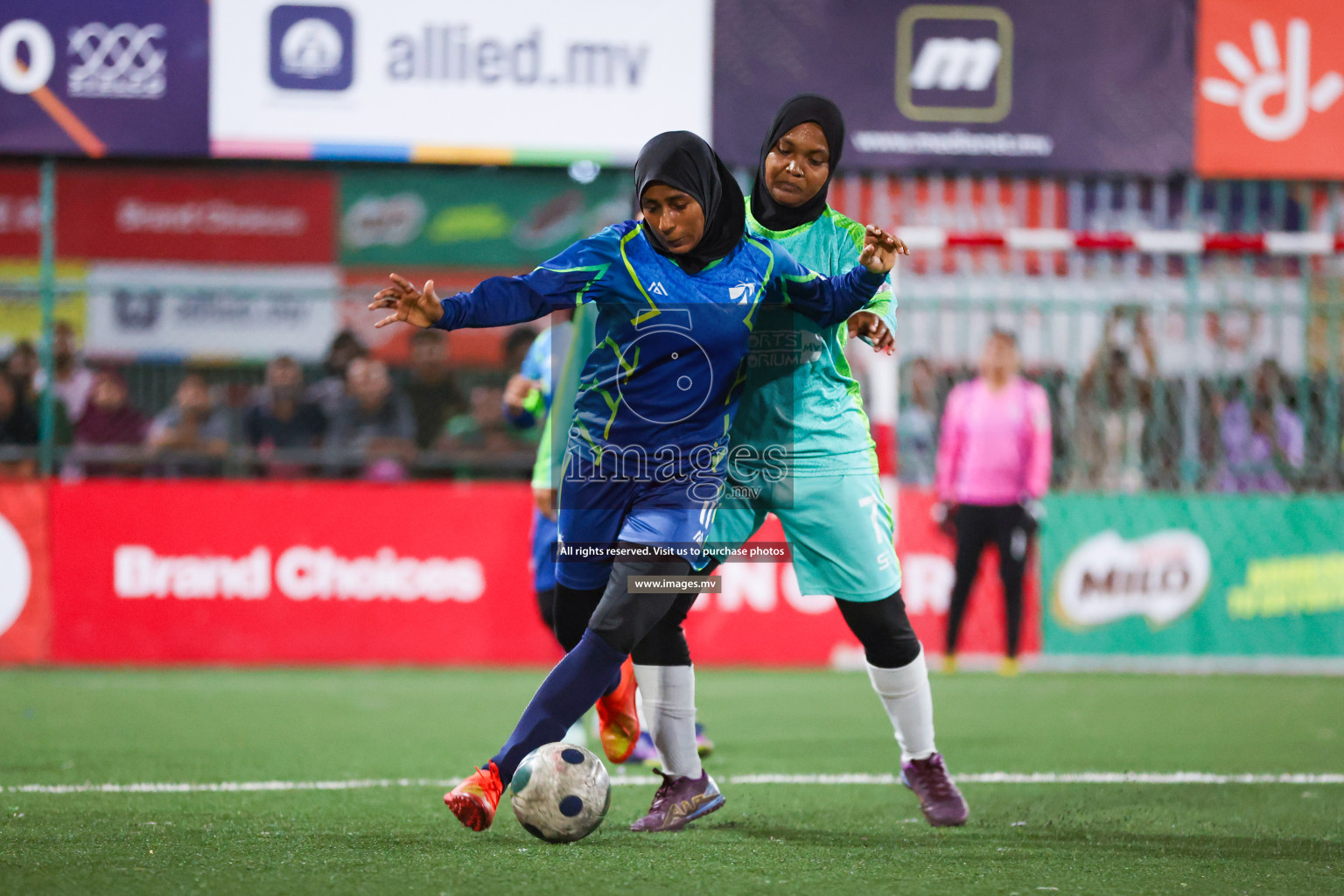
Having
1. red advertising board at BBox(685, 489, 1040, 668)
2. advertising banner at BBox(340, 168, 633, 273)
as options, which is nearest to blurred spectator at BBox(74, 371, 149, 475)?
red advertising board at BBox(685, 489, 1040, 668)

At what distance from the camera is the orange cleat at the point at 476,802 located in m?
3.68

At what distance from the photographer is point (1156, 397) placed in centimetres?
943

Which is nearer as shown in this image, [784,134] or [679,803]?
[679,803]

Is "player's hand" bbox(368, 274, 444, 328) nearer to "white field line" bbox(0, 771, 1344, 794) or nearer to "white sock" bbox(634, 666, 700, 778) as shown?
"white sock" bbox(634, 666, 700, 778)

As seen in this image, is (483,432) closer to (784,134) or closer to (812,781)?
(812,781)

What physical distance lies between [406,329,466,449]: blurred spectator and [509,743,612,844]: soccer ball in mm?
6024

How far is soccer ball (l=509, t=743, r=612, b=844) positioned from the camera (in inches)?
150

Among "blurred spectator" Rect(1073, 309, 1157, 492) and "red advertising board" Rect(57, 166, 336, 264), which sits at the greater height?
"red advertising board" Rect(57, 166, 336, 264)

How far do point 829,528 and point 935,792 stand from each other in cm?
84

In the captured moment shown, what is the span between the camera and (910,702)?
4422 mm

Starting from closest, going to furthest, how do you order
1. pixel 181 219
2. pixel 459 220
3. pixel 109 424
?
pixel 109 424
pixel 181 219
pixel 459 220

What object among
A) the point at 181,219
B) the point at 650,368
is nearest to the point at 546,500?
the point at 650,368

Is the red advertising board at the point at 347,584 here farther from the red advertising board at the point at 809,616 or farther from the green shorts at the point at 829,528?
the green shorts at the point at 829,528

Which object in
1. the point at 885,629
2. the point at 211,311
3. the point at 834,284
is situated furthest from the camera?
the point at 211,311
